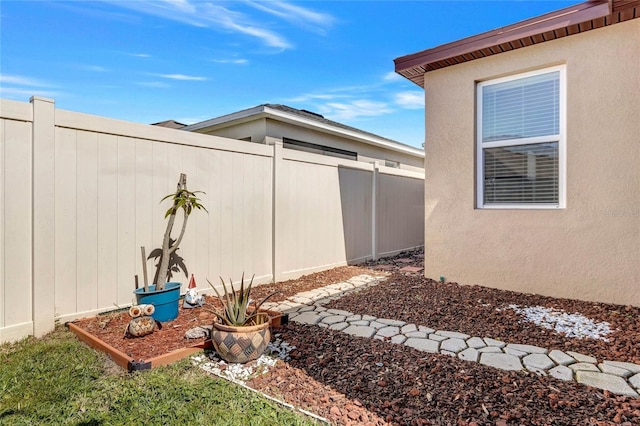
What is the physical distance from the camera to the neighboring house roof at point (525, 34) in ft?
13.6

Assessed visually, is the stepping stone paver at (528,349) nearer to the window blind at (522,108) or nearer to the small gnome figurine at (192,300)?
the window blind at (522,108)

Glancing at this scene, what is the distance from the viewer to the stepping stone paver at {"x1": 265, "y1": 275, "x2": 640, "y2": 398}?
256 cm

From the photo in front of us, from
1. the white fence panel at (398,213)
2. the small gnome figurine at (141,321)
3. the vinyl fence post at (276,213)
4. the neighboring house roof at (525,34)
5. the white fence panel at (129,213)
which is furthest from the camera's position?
the white fence panel at (398,213)

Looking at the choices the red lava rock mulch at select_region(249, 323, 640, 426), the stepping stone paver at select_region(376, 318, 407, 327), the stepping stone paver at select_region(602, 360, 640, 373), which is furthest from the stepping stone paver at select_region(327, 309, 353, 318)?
the stepping stone paver at select_region(602, 360, 640, 373)

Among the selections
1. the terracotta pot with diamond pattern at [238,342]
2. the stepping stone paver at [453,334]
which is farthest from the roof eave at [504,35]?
the terracotta pot with diamond pattern at [238,342]

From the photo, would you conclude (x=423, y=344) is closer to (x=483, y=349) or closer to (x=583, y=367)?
(x=483, y=349)

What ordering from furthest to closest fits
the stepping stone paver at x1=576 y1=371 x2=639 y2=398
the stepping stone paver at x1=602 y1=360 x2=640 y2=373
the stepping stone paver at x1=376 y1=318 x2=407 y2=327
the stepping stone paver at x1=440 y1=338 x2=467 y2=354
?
the stepping stone paver at x1=376 y1=318 x2=407 y2=327, the stepping stone paver at x1=440 y1=338 x2=467 y2=354, the stepping stone paver at x1=602 y1=360 x2=640 y2=373, the stepping stone paver at x1=576 y1=371 x2=639 y2=398

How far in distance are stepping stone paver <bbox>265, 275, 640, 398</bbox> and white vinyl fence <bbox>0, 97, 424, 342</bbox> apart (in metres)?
1.36

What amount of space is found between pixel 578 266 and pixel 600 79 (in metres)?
2.41

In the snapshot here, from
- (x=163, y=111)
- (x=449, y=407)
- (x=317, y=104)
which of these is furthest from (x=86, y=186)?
(x=317, y=104)

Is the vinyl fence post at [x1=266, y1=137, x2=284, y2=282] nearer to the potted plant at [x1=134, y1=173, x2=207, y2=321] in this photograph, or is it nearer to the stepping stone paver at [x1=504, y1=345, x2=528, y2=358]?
the potted plant at [x1=134, y1=173, x2=207, y2=321]

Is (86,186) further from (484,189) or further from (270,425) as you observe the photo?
(484,189)

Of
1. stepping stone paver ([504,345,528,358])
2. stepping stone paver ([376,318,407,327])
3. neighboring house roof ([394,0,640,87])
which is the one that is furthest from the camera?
neighboring house roof ([394,0,640,87])

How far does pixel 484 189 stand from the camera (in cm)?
534
